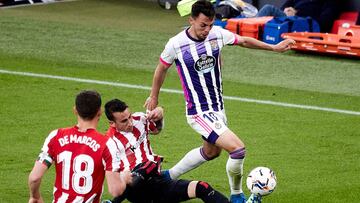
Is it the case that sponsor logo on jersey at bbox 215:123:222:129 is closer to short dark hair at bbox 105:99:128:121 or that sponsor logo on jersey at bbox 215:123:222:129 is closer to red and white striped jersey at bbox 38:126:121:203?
short dark hair at bbox 105:99:128:121

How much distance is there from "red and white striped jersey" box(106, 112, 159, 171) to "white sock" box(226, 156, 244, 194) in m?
0.79

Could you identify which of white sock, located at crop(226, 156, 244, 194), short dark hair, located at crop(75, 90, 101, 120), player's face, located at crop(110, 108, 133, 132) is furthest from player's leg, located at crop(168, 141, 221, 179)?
short dark hair, located at crop(75, 90, 101, 120)

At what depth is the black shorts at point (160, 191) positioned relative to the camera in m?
11.0

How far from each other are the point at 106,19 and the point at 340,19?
17.1 ft

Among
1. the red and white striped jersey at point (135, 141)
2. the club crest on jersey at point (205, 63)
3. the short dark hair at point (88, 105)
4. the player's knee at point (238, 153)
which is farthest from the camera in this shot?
the club crest on jersey at point (205, 63)

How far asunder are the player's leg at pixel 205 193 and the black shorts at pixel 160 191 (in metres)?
0.08

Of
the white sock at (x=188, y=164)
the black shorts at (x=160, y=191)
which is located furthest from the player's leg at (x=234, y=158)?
the black shorts at (x=160, y=191)

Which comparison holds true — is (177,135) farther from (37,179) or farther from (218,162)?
(37,179)

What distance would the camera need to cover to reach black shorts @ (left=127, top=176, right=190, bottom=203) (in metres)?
11.0

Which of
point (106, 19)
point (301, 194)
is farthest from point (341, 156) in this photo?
point (106, 19)

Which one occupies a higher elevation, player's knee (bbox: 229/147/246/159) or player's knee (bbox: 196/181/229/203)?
player's knee (bbox: 229/147/246/159)

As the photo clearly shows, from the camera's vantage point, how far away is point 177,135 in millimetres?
14875

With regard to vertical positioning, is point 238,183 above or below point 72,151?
below

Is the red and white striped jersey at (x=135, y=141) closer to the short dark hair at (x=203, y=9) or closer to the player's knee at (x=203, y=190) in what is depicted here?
the player's knee at (x=203, y=190)
